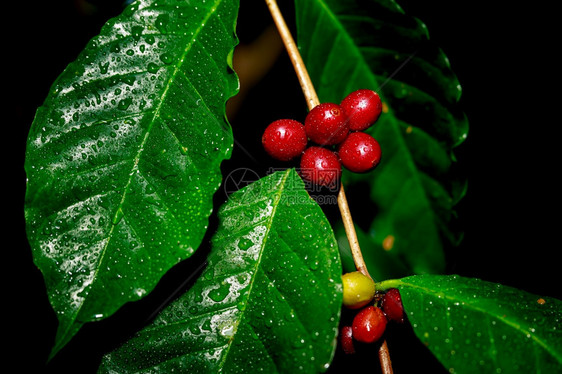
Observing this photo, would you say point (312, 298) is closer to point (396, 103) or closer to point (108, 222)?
point (108, 222)

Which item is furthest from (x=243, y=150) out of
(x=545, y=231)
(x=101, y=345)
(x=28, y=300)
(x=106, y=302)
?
(x=545, y=231)

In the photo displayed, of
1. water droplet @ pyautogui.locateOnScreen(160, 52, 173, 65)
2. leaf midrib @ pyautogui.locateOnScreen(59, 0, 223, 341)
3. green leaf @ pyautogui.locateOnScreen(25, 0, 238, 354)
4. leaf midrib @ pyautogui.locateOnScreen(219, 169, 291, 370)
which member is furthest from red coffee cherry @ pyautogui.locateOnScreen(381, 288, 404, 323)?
water droplet @ pyautogui.locateOnScreen(160, 52, 173, 65)

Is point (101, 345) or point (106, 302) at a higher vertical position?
point (106, 302)

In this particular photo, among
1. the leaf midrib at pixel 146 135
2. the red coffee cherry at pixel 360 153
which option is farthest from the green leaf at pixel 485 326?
the leaf midrib at pixel 146 135

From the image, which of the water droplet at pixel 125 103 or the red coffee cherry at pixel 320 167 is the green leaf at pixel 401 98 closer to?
the red coffee cherry at pixel 320 167

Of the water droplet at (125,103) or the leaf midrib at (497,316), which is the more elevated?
the water droplet at (125,103)

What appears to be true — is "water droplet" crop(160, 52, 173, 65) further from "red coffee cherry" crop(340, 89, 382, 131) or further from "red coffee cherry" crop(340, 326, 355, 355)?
"red coffee cherry" crop(340, 326, 355, 355)
